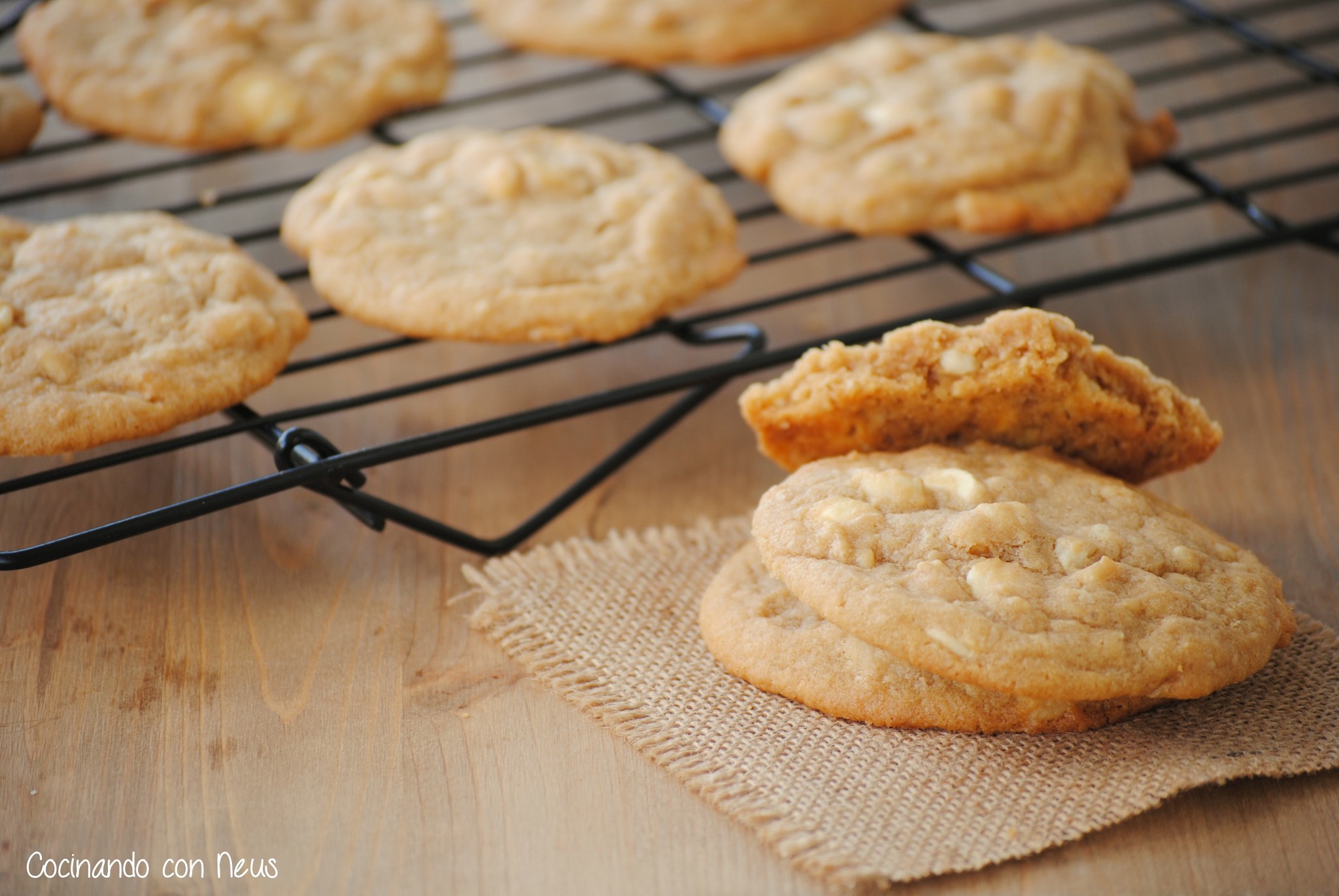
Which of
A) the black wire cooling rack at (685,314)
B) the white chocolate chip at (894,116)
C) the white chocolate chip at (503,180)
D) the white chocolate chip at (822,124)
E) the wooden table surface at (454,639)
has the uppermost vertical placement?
the white chocolate chip at (894,116)

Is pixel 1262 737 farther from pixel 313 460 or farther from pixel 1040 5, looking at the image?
pixel 1040 5

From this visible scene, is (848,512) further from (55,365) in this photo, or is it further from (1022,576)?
(55,365)

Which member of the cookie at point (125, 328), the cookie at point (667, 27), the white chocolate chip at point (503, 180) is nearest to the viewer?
the cookie at point (125, 328)

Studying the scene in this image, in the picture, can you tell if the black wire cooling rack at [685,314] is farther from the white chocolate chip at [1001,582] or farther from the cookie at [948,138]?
the white chocolate chip at [1001,582]

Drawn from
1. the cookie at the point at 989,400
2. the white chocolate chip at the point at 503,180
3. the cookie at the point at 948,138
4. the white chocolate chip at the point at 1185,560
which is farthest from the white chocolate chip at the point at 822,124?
Result: the white chocolate chip at the point at 1185,560

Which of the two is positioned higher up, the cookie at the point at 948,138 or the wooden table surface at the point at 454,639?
the cookie at the point at 948,138

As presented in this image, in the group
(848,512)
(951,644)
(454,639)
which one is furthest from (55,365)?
(951,644)

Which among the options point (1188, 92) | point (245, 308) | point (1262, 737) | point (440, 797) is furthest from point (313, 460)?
point (1188, 92)

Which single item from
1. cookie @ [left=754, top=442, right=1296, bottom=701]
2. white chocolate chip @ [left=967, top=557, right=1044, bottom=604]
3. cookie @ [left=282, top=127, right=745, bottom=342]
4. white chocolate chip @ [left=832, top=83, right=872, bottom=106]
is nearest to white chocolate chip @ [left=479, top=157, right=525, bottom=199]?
cookie @ [left=282, top=127, right=745, bottom=342]
